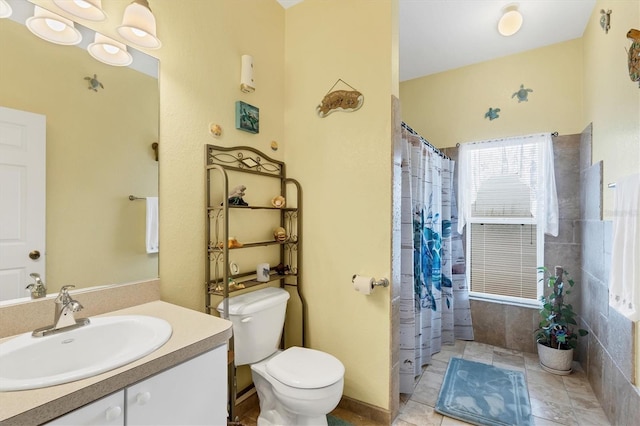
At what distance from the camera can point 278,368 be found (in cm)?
159

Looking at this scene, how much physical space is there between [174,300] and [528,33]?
10.9 feet

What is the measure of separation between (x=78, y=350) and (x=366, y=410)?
5.17 feet

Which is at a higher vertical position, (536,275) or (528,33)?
(528,33)

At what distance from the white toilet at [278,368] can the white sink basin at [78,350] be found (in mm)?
530

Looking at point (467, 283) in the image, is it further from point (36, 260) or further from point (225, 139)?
point (36, 260)

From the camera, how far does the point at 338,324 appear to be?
2002mm

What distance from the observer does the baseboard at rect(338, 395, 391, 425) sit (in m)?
1.80

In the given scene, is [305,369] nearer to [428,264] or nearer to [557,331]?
[428,264]

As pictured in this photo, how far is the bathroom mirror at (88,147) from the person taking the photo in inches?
44.3

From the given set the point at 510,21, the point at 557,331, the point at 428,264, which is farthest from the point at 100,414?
the point at 510,21

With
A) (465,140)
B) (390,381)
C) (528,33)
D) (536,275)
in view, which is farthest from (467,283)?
(528,33)

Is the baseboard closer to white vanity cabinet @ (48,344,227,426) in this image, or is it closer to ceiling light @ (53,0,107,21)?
white vanity cabinet @ (48,344,227,426)

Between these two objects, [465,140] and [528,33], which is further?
[465,140]

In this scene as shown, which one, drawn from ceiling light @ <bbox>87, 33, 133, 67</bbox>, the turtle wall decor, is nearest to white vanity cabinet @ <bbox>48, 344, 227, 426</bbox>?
ceiling light @ <bbox>87, 33, 133, 67</bbox>
